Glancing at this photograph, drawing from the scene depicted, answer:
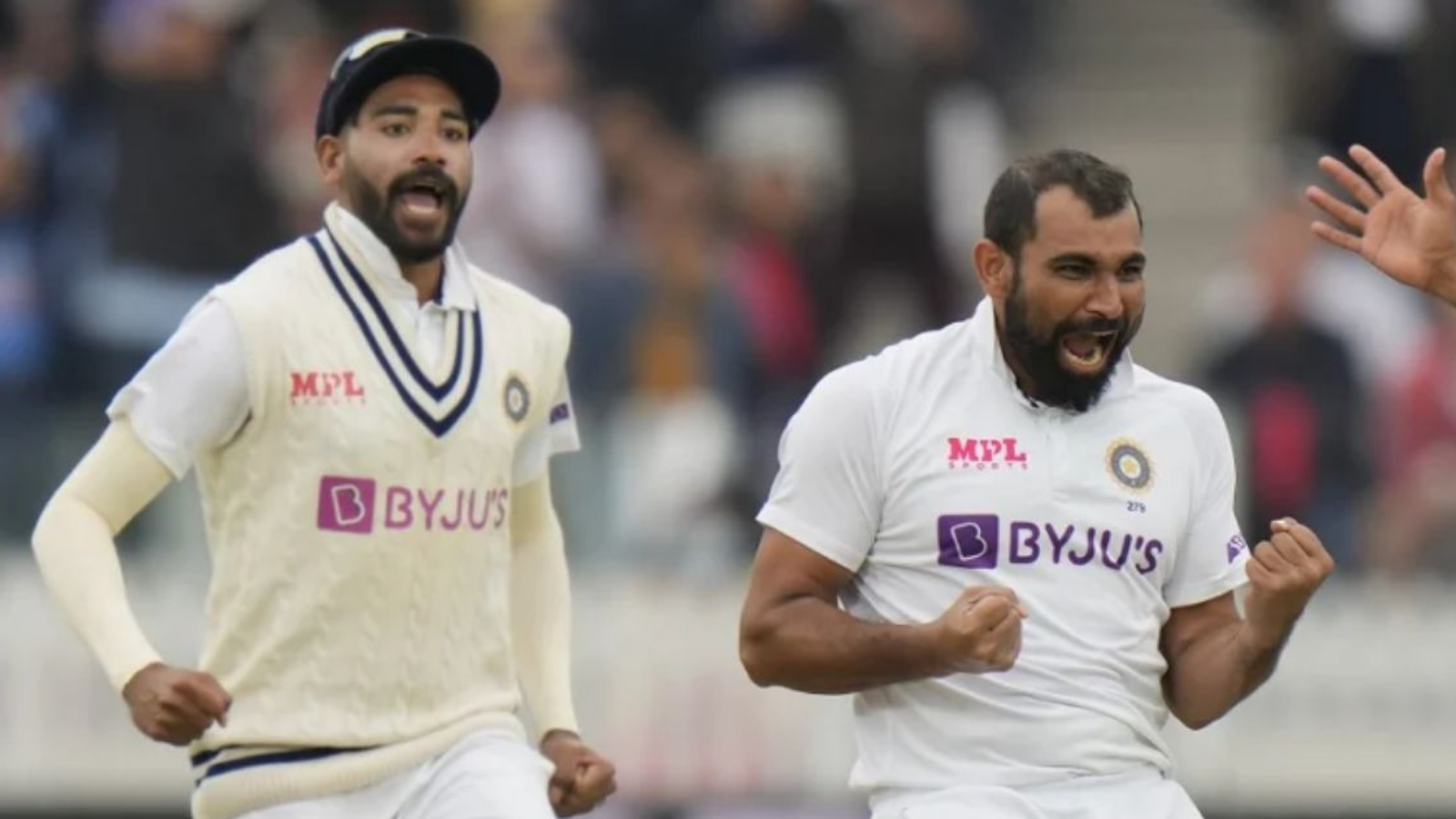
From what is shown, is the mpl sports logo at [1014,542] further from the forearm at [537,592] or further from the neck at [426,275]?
the neck at [426,275]

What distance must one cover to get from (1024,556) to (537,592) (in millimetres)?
1404

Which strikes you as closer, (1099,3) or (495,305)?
(495,305)

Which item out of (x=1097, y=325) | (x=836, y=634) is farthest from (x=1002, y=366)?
(x=836, y=634)

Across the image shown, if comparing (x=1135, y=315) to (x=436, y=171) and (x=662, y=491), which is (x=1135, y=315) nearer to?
(x=436, y=171)

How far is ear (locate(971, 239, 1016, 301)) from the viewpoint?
8.21 metres

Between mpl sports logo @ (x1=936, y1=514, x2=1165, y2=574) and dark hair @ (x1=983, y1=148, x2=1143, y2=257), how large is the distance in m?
0.59

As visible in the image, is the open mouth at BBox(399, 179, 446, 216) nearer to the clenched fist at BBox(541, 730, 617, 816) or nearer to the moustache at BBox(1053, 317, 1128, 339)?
the clenched fist at BBox(541, 730, 617, 816)

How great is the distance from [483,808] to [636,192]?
378 inches

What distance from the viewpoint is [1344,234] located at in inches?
Answer: 332

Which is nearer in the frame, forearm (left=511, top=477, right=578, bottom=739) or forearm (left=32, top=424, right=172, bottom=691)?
forearm (left=32, top=424, right=172, bottom=691)

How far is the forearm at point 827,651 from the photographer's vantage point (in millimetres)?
7945

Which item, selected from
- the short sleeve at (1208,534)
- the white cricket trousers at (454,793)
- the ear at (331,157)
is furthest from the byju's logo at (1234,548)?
the ear at (331,157)

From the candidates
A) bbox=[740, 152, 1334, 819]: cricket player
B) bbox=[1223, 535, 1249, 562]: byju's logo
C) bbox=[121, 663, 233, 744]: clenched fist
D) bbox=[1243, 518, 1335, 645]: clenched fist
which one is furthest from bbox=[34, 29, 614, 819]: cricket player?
bbox=[1243, 518, 1335, 645]: clenched fist

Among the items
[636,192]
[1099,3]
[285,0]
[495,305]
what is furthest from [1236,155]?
[495,305]
